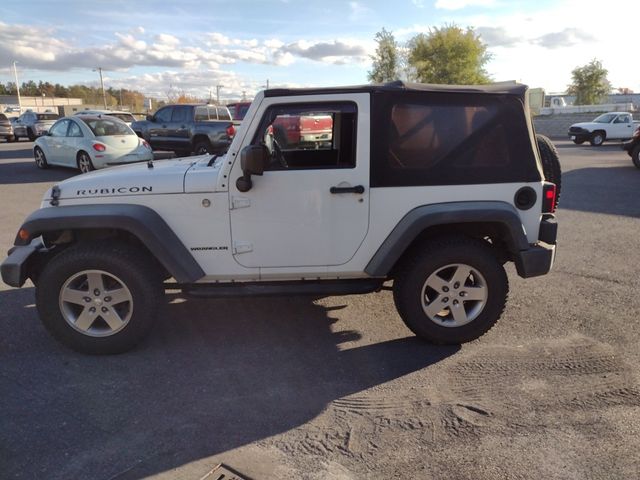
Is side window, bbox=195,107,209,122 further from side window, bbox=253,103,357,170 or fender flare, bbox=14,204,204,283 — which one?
fender flare, bbox=14,204,204,283

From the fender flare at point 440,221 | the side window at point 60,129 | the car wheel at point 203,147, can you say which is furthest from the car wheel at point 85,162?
the fender flare at point 440,221

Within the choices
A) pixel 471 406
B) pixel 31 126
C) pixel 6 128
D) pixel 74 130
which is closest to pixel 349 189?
pixel 471 406

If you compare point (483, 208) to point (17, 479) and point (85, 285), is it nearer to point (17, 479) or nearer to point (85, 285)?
point (85, 285)

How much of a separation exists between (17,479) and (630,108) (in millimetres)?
44444

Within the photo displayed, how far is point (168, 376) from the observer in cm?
344

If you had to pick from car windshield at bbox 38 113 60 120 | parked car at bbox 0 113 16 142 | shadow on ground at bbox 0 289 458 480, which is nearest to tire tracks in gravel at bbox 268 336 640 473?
shadow on ground at bbox 0 289 458 480

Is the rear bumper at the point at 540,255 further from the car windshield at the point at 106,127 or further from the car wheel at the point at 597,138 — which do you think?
the car wheel at the point at 597,138

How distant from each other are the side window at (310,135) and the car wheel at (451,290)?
3.10 ft

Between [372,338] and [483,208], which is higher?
[483,208]

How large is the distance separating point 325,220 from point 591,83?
57383 mm

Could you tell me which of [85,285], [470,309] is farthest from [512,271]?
[85,285]

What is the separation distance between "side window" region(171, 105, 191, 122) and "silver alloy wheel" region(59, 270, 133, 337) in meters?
12.8

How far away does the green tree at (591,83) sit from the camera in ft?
165

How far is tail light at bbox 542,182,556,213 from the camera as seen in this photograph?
379 cm
